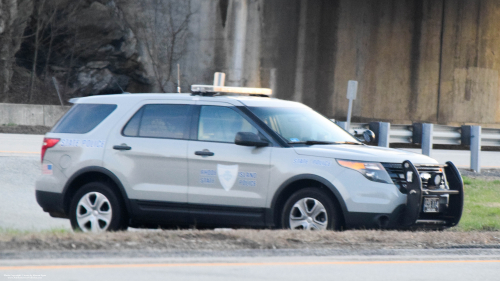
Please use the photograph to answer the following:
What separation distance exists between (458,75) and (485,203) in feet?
66.9

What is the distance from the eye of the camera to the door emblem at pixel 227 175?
7.96 m

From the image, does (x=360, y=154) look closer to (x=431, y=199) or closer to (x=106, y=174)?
(x=431, y=199)

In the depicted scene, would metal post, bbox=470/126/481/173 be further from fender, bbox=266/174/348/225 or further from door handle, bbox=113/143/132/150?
door handle, bbox=113/143/132/150

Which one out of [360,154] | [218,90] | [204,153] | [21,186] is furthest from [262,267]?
[21,186]

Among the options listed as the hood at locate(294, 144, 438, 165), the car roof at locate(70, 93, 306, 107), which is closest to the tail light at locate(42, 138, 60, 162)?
the car roof at locate(70, 93, 306, 107)

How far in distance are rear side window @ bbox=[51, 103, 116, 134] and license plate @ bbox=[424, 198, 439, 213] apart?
375 centimetres

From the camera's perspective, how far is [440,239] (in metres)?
7.80

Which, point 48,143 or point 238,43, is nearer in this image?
point 48,143

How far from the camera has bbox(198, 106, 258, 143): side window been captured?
8.16 metres

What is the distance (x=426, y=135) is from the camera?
17.3 meters

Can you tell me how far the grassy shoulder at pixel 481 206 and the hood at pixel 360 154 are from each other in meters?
2.12

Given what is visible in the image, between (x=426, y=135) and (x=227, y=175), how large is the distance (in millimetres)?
10270

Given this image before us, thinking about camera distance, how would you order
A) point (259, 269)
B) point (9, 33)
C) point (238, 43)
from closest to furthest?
point (259, 269) < point (238, 43) < point (9, 33)

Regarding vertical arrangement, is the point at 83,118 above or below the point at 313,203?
above
